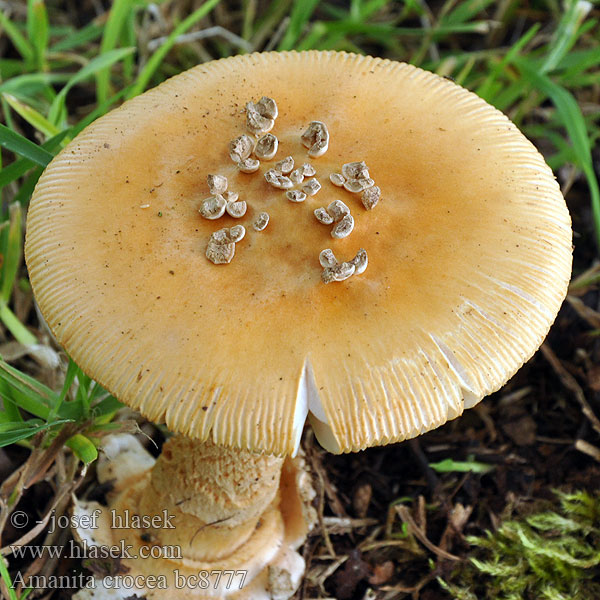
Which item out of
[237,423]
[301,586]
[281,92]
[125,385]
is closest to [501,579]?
[301,586]

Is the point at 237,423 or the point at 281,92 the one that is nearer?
the point at 237,423

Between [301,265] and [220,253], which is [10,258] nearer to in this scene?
[220,253]

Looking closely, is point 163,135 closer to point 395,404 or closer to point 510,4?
point 395,404

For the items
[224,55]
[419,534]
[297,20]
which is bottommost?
[419,534]

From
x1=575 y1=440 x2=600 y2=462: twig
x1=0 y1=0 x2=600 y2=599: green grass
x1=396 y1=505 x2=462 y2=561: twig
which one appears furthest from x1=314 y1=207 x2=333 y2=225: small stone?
x1=575 y1=440 x2=600 y2=462: twig

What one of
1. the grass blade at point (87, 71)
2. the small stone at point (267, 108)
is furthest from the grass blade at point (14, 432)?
the grass blade at point (87, 71)

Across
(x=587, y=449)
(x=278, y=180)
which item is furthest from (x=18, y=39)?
(x=587, y=449)
